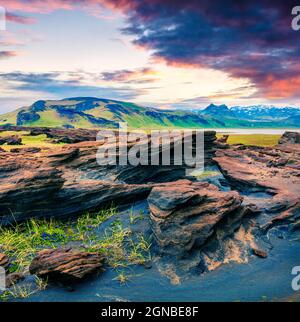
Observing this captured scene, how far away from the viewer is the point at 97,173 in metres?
24.4

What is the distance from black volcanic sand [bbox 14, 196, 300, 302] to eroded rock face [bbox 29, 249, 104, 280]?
501 millimetres

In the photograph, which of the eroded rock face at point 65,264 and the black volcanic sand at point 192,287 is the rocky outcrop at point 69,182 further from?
the black volcanic sand at point 192,287

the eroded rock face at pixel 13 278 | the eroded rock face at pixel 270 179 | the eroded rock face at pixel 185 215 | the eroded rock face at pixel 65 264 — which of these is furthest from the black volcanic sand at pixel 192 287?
the eroded rock face at pixel 270 179

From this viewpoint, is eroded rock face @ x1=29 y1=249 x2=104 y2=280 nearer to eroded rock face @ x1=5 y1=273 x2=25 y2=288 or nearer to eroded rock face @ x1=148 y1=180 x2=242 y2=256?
eroded rock face @ x1=5 y1=273 x2=25 y2=288

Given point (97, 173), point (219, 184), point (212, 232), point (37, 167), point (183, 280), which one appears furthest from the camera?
point (219, 184)

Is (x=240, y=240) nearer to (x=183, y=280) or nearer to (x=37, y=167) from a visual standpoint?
(x=183, y=280)

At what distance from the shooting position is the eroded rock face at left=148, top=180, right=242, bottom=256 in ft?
56.1

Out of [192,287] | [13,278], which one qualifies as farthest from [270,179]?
[13,278]

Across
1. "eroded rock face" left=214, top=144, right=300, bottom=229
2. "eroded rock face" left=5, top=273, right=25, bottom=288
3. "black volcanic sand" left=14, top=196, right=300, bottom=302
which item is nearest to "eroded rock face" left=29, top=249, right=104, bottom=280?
"black volcanic sand" left=14, top=196, right=300, bottom=302

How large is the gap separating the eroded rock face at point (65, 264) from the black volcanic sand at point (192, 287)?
1.64 feet

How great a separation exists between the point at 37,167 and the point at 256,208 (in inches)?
545
